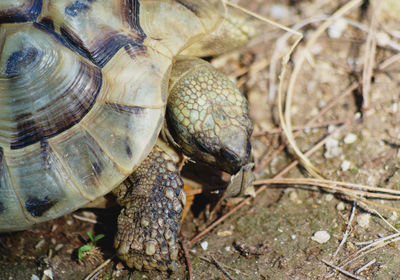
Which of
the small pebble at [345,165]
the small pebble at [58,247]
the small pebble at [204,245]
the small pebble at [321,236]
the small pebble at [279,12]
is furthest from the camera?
Result: the small pebble at [279,12]

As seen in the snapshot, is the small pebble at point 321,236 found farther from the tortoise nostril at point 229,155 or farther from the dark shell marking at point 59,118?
the dark shell marking at point 59,118

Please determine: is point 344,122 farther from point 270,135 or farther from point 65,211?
point 65,211

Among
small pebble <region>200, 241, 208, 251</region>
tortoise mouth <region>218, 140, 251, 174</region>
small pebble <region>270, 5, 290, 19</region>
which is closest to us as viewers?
tortoise mouth <region>218, 140, 251, 174</region>

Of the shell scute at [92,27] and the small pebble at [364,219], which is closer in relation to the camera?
the shell scute at [92,27]

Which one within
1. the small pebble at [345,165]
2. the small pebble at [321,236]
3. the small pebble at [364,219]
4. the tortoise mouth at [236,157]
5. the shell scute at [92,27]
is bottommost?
the small pebble at [321,236]

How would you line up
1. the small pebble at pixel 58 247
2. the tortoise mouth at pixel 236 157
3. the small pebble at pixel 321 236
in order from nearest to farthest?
the tortoise mouth at pixel 236 157 → the small pebble at pixel 321 236 → the small pebble at pixel 58 247

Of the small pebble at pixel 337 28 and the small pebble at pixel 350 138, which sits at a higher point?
the small pebble at pixel 337 28

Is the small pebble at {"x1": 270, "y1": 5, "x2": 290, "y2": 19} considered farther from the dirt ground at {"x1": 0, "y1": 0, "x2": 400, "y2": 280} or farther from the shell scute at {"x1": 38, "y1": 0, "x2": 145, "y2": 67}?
the shell scute at {"x1": 38, "y1": 0, "x2": 145, "y2": 67}

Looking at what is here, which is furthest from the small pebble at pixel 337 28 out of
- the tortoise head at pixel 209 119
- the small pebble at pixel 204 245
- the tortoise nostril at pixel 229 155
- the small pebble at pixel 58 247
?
the small pebble at pixel 58 247

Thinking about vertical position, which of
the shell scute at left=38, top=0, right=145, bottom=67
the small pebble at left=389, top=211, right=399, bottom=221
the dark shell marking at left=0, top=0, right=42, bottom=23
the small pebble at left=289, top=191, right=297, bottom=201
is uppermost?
the dark shell marking at left=0, top=0, right=42, bottom=23

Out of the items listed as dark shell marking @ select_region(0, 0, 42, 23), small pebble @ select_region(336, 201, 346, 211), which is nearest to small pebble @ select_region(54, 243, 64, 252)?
dark shell marking @ select_region(0, 0, 42, 23)
